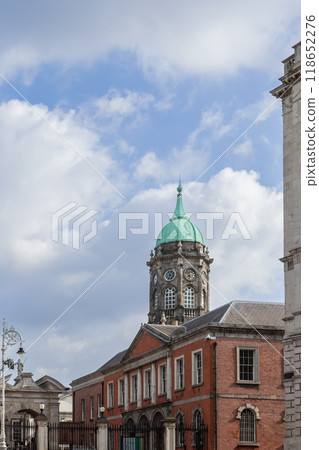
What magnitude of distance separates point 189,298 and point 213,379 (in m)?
41.6

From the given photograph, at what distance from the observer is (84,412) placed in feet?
231

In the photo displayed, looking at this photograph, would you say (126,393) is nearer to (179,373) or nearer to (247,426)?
(179,373)

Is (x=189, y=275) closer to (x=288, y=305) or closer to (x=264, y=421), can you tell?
(x=264, y=421)

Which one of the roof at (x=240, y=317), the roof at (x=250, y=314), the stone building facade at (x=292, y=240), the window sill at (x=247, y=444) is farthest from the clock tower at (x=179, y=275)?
the stone building facade at (x=292, y=240)

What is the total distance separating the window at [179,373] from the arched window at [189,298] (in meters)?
36.0

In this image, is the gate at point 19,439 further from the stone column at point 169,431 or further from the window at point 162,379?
the window at point 162,379

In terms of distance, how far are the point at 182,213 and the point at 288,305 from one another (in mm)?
57737

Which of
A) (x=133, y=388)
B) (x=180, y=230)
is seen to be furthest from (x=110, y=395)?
(x=180, y=230)

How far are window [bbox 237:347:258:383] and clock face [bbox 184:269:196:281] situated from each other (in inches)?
1619

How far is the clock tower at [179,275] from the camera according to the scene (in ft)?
289

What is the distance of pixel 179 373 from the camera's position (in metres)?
52.2

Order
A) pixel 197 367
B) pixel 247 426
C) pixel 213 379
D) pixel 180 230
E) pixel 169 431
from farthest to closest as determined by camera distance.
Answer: pixel 180 230 < pixel 197 367 < pixel 213 379 < pixel 247 426 < pixel 169 431
